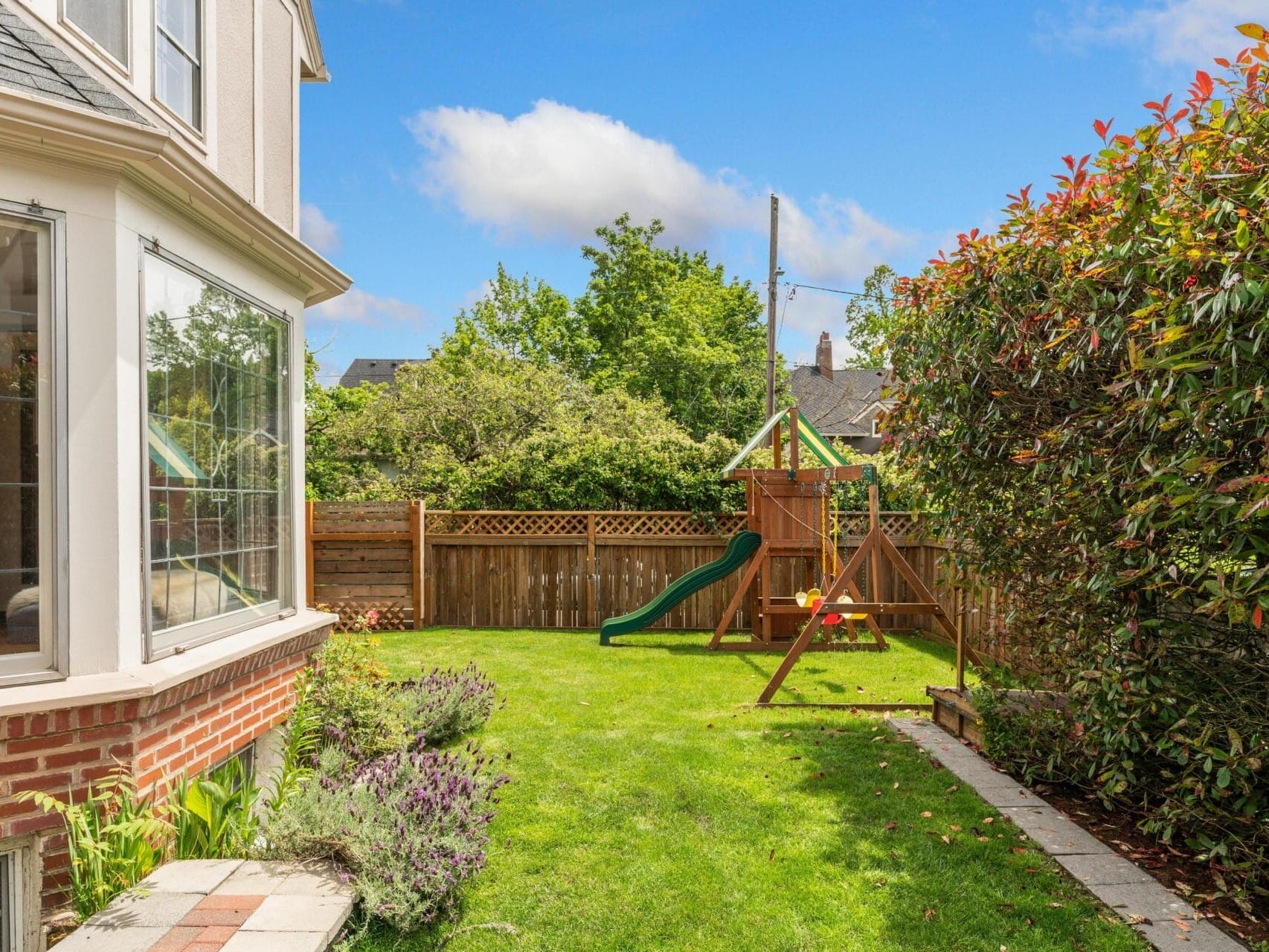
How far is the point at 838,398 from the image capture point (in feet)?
103

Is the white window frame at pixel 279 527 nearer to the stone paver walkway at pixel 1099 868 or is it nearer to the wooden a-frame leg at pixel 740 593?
the stone paver walkway at pixel 1099 868

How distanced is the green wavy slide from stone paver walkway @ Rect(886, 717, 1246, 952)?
476 centimetres

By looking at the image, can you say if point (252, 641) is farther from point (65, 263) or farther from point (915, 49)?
point (915, 49)

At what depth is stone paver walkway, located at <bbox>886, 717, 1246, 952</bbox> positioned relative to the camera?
2.90 metres

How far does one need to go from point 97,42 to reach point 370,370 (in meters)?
37.4

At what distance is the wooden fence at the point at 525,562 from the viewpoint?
10.9m

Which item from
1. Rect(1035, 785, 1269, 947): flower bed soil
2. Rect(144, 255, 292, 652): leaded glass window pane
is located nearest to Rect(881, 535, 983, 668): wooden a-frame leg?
Rect(1035, 785, 1269, 947): flower bed soil

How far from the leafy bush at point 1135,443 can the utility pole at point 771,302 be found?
34.0ft

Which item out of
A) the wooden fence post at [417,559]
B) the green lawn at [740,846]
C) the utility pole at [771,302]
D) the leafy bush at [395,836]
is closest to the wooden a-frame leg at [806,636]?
the green lawn at [740,846]

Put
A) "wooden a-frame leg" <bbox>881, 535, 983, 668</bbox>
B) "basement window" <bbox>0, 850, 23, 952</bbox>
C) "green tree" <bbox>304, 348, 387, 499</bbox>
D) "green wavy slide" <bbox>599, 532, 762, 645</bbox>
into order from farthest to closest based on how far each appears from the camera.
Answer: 1. "green tree" <bbox>304, 348, 387, 499</bbox>
2. "green wavy slide" <bbox>599, 532, 762, 645</bbox>
3. "wooden a-frame leg" <bbox>881, 535, 983, 668</bbox>
4. "basement window" <bbox>0, 850, 23, 952</bbox>

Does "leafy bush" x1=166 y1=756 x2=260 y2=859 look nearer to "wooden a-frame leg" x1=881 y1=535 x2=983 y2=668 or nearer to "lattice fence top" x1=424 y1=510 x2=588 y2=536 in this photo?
"wooden a-frame leg" x1=881 y1=535 x2=983 y2=668

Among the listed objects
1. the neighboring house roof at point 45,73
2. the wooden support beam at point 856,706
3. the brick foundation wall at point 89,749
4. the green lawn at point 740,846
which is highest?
the neighboring house roof at point 45,73

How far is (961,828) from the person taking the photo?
4000mm

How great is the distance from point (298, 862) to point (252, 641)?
127cm
